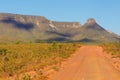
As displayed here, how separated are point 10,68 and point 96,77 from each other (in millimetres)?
7402

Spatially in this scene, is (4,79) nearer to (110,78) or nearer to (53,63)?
(110,78)

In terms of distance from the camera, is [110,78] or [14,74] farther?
[14,74]

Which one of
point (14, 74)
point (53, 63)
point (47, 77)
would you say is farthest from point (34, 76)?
point (53, 63)

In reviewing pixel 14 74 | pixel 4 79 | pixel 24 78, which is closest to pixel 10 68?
pixel 14 74

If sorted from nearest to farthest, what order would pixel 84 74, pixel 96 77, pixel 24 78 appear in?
pixel 24 78, pixel 96 77, pixel 84 74

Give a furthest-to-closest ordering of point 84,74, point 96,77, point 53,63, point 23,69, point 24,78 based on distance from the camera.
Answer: point 53,63 → point 23,69 → point 84,74 → point 96,77 → point 24,78

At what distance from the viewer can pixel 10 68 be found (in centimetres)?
2580

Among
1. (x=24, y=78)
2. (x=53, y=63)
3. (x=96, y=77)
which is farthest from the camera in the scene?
(x=53, y=63)

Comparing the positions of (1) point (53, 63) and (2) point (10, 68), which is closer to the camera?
(2) point (10, 68)

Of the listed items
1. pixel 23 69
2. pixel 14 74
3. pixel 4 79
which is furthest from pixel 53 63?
pixel 4 79

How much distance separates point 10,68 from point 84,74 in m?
6.00

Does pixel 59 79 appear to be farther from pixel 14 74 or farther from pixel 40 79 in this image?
pixel 14 74

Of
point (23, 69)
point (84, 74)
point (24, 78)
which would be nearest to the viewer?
point (24, 78)

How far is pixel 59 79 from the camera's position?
20.6 metres
